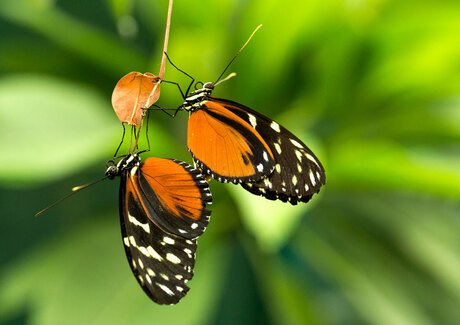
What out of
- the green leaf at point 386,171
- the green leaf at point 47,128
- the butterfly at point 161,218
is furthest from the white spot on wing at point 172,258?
the green leaf at point 386,171

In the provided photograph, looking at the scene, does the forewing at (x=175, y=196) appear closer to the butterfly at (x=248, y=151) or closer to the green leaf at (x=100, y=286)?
the butterfly at (x=248, y=151)

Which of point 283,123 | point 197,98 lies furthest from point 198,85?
point 283,123

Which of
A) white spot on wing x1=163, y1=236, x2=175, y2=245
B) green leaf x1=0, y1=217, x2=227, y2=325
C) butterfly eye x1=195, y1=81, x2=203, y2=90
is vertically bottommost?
green leaf x1=0, y1=217, x2=227, y2=325

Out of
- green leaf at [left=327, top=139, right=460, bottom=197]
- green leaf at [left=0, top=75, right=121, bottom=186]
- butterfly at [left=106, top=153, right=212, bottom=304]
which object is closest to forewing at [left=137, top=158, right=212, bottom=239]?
butterfly at [left=106, top=153, right=212, bottom=304]

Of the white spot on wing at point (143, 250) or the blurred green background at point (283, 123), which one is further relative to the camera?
the blurred green background at point (283, 123)

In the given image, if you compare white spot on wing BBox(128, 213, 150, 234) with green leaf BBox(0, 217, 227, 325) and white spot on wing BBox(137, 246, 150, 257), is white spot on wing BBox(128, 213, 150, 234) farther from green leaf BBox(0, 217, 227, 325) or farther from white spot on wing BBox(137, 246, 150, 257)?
green leaf BBox(0, 217, 227, 325)

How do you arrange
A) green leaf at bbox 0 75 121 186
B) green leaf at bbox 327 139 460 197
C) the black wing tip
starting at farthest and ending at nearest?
1. green leaf at bbox 327 139 460 197
2. green leaf at bbox 0 75 121 186
3. the black wing tip

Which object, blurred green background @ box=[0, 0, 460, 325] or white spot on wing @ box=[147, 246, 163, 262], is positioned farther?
blurred green background @ box=[0, 0, 460, 325]

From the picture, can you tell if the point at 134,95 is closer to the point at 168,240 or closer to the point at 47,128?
the point at 168,240

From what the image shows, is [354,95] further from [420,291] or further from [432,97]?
[420,291]
